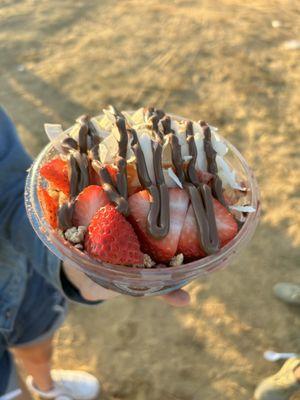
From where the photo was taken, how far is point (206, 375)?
217 centimetres

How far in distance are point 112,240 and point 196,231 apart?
183mm

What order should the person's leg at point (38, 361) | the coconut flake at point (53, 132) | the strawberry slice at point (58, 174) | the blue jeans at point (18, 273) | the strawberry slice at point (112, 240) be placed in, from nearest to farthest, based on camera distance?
the strawberry slice at point (112, 240)
the strawberry slice at point (58, 174)
the coconut flake at point (53, 132)
the blue jeans at point (18, 273)
the person's leg at point (38, 361)

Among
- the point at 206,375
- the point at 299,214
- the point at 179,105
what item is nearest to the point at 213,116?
the point at 179,105

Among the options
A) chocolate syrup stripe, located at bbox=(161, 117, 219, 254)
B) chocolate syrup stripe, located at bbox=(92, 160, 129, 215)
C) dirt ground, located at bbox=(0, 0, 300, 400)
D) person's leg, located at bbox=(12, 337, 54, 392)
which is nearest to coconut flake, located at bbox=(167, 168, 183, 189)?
chocolate syrup stripe, located at bbox=(161, 117, 219, 254)

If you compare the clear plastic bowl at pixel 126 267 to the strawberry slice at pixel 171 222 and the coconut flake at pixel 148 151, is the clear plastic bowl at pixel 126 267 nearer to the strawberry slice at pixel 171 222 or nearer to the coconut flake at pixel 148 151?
the strawberry slice at pixel 171 222

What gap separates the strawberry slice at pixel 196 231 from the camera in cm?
110

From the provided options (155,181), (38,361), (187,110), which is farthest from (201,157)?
(187,110)

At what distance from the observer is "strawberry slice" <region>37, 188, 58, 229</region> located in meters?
1.15

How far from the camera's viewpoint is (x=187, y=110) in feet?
10.7

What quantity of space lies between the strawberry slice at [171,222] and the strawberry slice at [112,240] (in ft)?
0.10

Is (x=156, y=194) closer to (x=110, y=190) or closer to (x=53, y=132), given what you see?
(x=110, y=190)

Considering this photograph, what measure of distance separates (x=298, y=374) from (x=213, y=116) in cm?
166

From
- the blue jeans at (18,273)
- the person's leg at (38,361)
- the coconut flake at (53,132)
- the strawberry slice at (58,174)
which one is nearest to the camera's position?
the strawberry slice at (58,174)

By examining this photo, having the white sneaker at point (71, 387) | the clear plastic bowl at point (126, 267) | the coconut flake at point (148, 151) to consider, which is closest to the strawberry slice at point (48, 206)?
the clear plastic bowl at point (126, 267)
